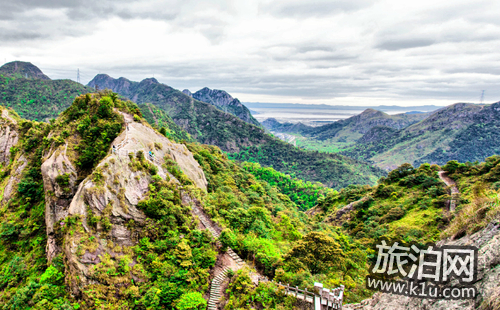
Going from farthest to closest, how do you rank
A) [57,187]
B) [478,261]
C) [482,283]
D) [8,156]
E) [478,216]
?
1. [8,156]
2. [57,187]
3. [478,216]
4. [478,261]
5. [482,283]

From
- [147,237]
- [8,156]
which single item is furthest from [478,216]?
[8,156]

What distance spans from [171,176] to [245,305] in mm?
18443

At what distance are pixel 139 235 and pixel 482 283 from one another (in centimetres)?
2450

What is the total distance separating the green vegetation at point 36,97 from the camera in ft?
491

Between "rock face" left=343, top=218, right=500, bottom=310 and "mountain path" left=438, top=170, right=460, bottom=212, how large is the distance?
3499cm

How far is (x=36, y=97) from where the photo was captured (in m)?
163

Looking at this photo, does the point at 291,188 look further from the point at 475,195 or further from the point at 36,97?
the point at 36,97

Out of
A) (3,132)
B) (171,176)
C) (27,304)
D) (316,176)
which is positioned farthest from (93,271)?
(316,176)

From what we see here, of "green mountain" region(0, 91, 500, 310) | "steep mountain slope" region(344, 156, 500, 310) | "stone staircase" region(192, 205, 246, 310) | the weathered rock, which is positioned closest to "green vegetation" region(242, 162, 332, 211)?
"green mountain" region(0, 91, 500, 310)

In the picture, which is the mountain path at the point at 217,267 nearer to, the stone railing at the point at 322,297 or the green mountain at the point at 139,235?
the green mountain at the point at 139,235

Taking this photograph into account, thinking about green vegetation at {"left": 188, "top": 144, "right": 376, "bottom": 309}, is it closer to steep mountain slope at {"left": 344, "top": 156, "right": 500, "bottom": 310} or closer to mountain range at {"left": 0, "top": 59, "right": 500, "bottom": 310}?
mountain range at {"left": 0, "top": 59, "right": 500, "bottom": 310}

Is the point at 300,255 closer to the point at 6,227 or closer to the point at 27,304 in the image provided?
the point at 27,304

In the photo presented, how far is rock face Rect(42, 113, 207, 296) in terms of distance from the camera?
18297mm

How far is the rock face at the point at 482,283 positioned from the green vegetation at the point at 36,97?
658 ft
